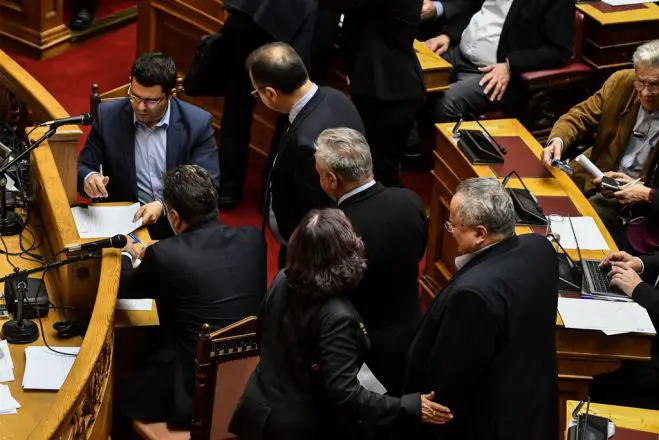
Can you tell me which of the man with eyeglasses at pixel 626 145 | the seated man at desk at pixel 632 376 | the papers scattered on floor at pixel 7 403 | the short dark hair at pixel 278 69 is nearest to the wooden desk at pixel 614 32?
the man with eyeglasses at pixel 626 145

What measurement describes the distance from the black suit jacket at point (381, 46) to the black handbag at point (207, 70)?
0.85 m

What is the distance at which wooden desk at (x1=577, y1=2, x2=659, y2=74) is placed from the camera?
5.84m

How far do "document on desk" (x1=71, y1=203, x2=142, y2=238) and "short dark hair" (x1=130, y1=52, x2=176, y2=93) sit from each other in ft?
1.69

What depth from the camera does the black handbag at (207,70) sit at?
5.56m

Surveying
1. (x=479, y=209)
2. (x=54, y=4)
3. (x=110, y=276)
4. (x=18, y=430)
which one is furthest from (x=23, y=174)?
(x=54, y=4)

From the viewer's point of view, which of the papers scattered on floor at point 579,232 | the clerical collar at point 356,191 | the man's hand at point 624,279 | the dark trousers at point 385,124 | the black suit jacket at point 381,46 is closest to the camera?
the clerical collar at point 356,191

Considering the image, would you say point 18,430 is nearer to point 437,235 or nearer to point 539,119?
point 437,235

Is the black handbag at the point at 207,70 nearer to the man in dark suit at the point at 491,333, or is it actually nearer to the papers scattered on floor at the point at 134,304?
the papers scattered on floor at the point at 134,304

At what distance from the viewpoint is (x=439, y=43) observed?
241 inches

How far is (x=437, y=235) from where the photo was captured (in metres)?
4.98

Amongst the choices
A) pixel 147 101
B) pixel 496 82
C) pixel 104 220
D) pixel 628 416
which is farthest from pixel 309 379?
pixel 496 82

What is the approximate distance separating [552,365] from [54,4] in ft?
16.8

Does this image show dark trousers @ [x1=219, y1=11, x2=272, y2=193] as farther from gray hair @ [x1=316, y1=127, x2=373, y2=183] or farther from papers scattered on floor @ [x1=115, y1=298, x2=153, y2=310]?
gray hair @ [x1=316, y1=127, x2=373, y2=183]

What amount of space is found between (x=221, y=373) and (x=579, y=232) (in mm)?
1664
